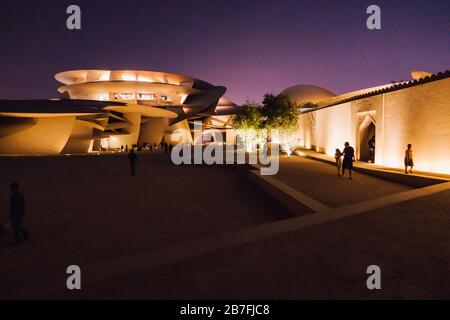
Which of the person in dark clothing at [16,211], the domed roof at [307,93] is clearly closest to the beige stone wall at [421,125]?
the person in dark clothing at [16,211]

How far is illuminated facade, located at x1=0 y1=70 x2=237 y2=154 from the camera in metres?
25.9

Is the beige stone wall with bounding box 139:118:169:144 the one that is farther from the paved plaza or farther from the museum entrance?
the paved plaza

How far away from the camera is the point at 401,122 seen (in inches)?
479

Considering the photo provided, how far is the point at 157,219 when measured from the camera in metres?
7.25

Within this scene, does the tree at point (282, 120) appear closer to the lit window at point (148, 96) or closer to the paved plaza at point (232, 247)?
the paved plaza at point (232, 247)

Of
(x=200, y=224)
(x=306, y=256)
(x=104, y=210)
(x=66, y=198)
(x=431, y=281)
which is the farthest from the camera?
(x=66, y=198)

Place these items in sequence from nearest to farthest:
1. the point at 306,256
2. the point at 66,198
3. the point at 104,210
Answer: the point at 306,256 < the point at 104,210 < the point at 66,198

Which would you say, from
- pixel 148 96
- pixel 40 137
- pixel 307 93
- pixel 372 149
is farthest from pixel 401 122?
pixel 148 96

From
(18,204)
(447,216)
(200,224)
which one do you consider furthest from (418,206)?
(18,204)

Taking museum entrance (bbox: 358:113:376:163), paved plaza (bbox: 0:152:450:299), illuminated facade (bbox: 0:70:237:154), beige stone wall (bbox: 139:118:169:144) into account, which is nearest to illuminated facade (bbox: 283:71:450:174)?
museum entrance (bbox: 358:113:376:163)

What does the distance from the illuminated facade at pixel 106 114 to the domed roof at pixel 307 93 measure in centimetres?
1436

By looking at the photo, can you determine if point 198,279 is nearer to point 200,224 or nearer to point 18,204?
point 200,224

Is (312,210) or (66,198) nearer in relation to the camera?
(312,210)

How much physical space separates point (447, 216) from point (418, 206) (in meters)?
0.69
